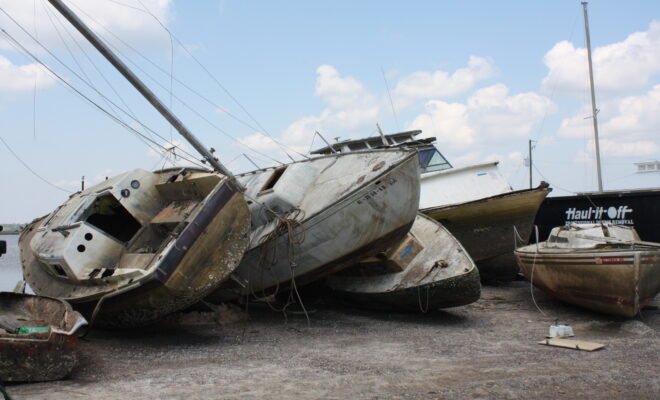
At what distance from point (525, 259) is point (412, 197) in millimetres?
2944

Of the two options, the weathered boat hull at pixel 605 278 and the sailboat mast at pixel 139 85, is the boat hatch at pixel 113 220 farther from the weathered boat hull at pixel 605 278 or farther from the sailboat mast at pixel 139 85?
the weathered boat hull at pixel 605 278

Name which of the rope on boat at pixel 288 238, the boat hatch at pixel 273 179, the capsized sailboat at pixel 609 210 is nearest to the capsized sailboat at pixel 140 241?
the rope on boat at pixel 288 238

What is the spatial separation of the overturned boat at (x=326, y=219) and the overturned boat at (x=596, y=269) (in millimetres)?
2599

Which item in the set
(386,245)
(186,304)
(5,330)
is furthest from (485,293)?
(5,330)

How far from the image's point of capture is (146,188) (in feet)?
30.4

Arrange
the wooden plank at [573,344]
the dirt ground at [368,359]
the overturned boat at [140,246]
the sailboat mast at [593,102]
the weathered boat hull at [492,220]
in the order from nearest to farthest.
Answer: the dirt ground at [368,359] → the wooden plank at [573,344] → the overturned boat at [140,246] → the weathered boat hull at [492,220] → the sailboat mast at [593,102]

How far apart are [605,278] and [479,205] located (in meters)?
3.77

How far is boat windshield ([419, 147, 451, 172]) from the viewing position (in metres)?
13.8

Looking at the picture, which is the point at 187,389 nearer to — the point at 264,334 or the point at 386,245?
the point at 264,334

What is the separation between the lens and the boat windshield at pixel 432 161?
13.8 metres

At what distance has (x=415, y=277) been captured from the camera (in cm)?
905

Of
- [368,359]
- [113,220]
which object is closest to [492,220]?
[368,359]

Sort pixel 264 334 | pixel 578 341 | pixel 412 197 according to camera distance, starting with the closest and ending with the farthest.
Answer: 1. pixel 578 341
2. pixel 264 334
3. pixel 412 197

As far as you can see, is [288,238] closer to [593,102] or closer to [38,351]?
[38,351]
